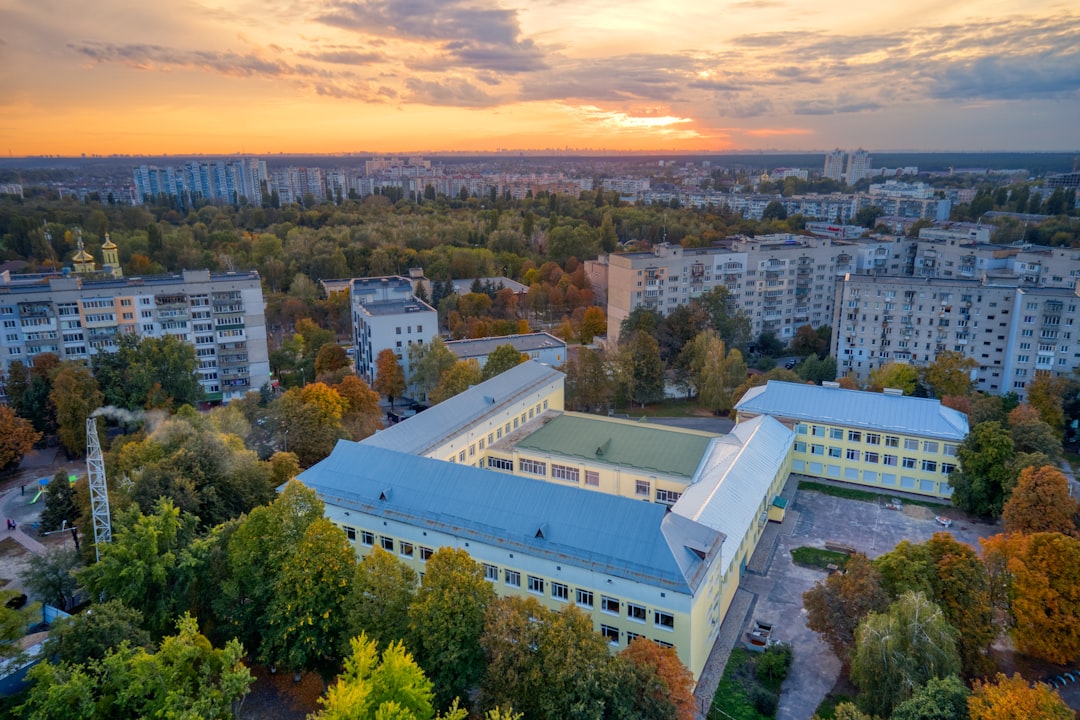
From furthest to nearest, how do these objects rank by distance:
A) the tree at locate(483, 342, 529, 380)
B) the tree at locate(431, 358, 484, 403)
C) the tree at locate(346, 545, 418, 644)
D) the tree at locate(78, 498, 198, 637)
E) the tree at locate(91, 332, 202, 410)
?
the tree at locate(483, 342, 529, 380) → the tree at locate(431, 358, 484, 403) → the tree at locate(91, 332, 202, 410) → the tree at locate(78, 498, 198, 637) → the tree at locate(346, 545, 418, 644)

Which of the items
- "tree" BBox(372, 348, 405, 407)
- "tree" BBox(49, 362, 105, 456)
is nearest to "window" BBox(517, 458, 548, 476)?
"tree" BBox(372, 348, 405, 407)

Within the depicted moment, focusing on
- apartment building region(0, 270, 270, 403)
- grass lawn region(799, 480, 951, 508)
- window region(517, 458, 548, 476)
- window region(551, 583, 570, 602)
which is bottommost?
grass lawn region(799, 480, 951, 508)

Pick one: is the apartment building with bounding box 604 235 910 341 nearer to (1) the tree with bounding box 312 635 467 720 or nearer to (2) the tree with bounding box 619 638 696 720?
(2) the tree with bounding box 619 638 696 720

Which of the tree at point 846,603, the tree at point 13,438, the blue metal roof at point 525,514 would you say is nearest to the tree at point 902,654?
the tree at point 846,603

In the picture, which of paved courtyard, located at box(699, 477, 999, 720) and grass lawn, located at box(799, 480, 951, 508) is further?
grass lawn, located at box(799, 480, 951, 508)

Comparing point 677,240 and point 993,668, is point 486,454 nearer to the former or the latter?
point 993,668

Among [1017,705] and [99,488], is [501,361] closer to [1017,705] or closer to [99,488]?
[99,488]

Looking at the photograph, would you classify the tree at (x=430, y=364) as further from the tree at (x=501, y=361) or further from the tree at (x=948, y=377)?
the tree at (x=948, y=377)
